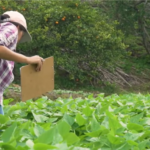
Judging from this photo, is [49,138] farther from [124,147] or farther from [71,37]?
[71,37]

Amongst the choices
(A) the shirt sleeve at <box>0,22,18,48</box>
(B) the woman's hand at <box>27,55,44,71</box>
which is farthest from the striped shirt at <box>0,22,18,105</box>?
(B) the woman's hand at <box>27,55,44,71</box>

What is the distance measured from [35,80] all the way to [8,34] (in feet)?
1.11

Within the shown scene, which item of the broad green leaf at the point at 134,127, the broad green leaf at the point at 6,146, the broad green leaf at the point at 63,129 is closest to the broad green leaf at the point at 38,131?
the broad green leaf at the point at 63,129

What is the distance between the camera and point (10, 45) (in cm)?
241

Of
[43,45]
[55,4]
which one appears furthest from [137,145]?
[55,4]

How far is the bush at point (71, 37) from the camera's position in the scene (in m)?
11.7

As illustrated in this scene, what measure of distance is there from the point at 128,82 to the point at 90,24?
137 inches

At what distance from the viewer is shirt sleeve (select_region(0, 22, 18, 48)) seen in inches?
90.7

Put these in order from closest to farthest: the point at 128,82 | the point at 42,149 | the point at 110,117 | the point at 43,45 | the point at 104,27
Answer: the point at 42,149 → the point at 110,117 → the point at 43,45 → the point at 104,27 → the point at 128,82

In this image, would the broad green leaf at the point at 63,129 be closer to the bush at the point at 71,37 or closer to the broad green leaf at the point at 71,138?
the broad green leaf at the point at 71,138

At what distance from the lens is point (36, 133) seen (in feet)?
5.45

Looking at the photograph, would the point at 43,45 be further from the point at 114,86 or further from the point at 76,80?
the point at 114,86

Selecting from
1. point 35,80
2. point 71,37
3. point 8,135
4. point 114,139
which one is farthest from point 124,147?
point 71,37

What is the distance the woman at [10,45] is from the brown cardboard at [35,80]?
0.05m
